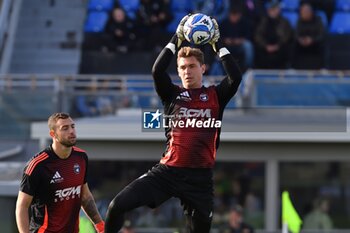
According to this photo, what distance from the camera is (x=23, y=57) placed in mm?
21359

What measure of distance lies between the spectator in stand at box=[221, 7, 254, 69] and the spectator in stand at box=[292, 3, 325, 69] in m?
0.83

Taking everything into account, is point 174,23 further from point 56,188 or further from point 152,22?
point 56,188

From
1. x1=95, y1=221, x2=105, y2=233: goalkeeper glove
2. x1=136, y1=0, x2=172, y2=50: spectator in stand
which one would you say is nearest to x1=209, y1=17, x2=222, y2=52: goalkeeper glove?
x1=95, y1=221, x2=105, y2=233: goalkeeper glove

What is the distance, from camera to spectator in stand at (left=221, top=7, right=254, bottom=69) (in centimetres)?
1870

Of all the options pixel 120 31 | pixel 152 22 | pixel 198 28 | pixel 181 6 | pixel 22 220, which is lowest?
pixel 22 220

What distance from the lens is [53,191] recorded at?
862 cm

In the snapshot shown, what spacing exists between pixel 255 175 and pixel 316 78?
69.5 inches

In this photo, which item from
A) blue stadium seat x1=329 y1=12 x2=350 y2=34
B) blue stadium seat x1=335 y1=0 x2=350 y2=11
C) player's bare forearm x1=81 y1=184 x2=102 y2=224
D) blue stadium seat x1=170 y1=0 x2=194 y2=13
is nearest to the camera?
player's bare forearm x1=81 y1=184 x2=102 y2=224

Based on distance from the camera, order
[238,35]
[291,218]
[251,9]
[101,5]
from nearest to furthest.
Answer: [291,218]
[238,35]
[251,9]
[101,5]

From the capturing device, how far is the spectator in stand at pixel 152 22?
19.9m

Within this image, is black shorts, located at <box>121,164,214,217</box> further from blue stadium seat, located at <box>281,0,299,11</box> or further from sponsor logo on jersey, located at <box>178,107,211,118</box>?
blue stadium seat, located at <box>281,0,299,11</box>

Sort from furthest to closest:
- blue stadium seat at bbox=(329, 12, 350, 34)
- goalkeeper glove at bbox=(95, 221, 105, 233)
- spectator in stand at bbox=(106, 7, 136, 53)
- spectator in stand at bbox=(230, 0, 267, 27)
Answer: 1. blue stadium seat at bbox=(329, 12, 350, 34)
2. spectator in stand at bbox=(230, 0, 267, 27)
3. spectator in stand at bbox=(106, 7, 136, 53)
4. goalkeeper glove at bbox=(95, 221, 105, 233)

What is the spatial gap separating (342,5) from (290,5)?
105 centimetres

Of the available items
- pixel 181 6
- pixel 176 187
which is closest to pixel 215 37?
pixel 176 187
